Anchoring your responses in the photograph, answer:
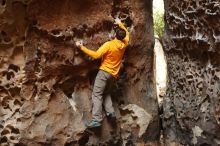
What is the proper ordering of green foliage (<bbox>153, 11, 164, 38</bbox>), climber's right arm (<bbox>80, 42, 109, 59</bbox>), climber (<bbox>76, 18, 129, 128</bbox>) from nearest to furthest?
climber's right arm (<bbox>80, 42, 109, 59</bbox>) → climber (<bbox>76, 18, 129, 128</bbox>) → green foliage (<bbox>153, 11, 164, 38</bbox>)

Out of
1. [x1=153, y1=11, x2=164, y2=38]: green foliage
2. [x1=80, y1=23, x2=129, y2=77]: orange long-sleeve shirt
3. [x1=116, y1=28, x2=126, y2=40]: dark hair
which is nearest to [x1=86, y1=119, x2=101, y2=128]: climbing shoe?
[x1=80, y1=23, x2=129, y2=77]: orange long-sleeve shirt

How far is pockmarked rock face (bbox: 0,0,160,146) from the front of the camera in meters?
5.32

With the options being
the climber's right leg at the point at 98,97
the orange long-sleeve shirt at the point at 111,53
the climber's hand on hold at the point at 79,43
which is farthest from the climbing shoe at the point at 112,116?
the climber's hand on hold at the point at 79,43

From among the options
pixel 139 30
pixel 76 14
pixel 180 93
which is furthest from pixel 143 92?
pixel 76 14

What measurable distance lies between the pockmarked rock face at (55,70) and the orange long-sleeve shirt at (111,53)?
218mm

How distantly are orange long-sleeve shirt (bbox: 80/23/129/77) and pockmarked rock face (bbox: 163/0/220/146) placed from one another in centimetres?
85

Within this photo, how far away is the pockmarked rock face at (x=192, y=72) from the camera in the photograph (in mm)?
5305

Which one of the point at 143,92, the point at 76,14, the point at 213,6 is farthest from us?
the point at 143,92

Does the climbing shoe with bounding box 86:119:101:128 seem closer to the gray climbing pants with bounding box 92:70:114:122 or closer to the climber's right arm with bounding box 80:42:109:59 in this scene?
the gray climbing pants with bounding box 92:70:114:122

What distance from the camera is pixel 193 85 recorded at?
5.64 metres

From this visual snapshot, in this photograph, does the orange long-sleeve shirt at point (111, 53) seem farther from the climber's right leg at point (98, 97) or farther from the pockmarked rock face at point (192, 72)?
the pockmarked rock face at point (192, 72)

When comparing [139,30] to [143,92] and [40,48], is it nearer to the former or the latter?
[143,92]

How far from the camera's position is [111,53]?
5348 mm

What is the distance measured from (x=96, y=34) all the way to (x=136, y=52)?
2.07ft
